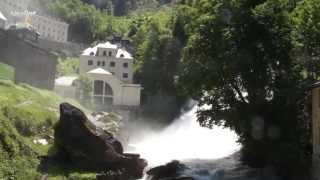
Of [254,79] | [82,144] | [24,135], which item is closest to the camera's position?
[82,144]

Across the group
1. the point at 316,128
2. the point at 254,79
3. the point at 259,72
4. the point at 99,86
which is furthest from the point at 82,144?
the point at 99,86

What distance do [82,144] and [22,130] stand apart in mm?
4848

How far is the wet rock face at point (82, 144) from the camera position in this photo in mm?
Answer: 41531

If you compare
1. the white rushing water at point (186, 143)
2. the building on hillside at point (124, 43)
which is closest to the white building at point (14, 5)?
the building on hillside at point (124, 43)

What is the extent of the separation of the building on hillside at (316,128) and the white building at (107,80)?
45487 millimetres

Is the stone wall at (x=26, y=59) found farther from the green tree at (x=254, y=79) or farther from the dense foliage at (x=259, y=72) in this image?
the green tree at (x=254, y=79)

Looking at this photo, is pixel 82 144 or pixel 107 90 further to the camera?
pixel 107 90

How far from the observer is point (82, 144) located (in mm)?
41844

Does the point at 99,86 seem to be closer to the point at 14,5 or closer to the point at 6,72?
the point at 6,72

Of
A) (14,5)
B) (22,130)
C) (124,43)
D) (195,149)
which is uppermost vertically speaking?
(14,5)

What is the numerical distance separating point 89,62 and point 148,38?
11318 mm

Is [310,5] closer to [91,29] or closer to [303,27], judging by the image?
[303,27]

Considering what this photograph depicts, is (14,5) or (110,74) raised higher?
(14,5)

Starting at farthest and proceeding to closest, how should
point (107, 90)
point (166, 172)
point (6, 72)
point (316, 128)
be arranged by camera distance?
point (107, 90)
point (6, 72)
point (166, 172)
point (316, 128)
